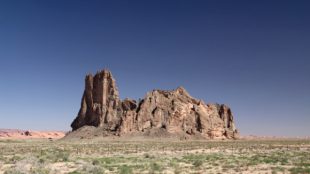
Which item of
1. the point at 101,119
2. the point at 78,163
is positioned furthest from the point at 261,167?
the point at 101,119

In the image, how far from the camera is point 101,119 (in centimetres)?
11756

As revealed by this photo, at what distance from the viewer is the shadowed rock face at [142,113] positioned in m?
117

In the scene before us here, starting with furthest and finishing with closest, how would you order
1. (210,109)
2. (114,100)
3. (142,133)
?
(210,109), (114,100), (142,133)

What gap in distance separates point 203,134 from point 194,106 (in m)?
12.4

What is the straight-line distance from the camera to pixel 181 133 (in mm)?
116625

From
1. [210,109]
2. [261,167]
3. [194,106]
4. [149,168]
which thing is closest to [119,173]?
[149,168]

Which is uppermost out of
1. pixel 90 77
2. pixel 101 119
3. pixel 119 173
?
pixel 90 77

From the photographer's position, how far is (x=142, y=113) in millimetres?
119438

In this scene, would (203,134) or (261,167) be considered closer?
(261,167)

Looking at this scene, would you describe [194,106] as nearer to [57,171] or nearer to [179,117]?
[179,117]

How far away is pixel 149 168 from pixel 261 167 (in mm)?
7741

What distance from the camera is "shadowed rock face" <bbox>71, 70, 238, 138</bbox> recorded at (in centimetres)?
11669

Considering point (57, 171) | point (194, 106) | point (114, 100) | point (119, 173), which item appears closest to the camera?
point (119, 173)

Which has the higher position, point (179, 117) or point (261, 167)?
point (179, 117)
